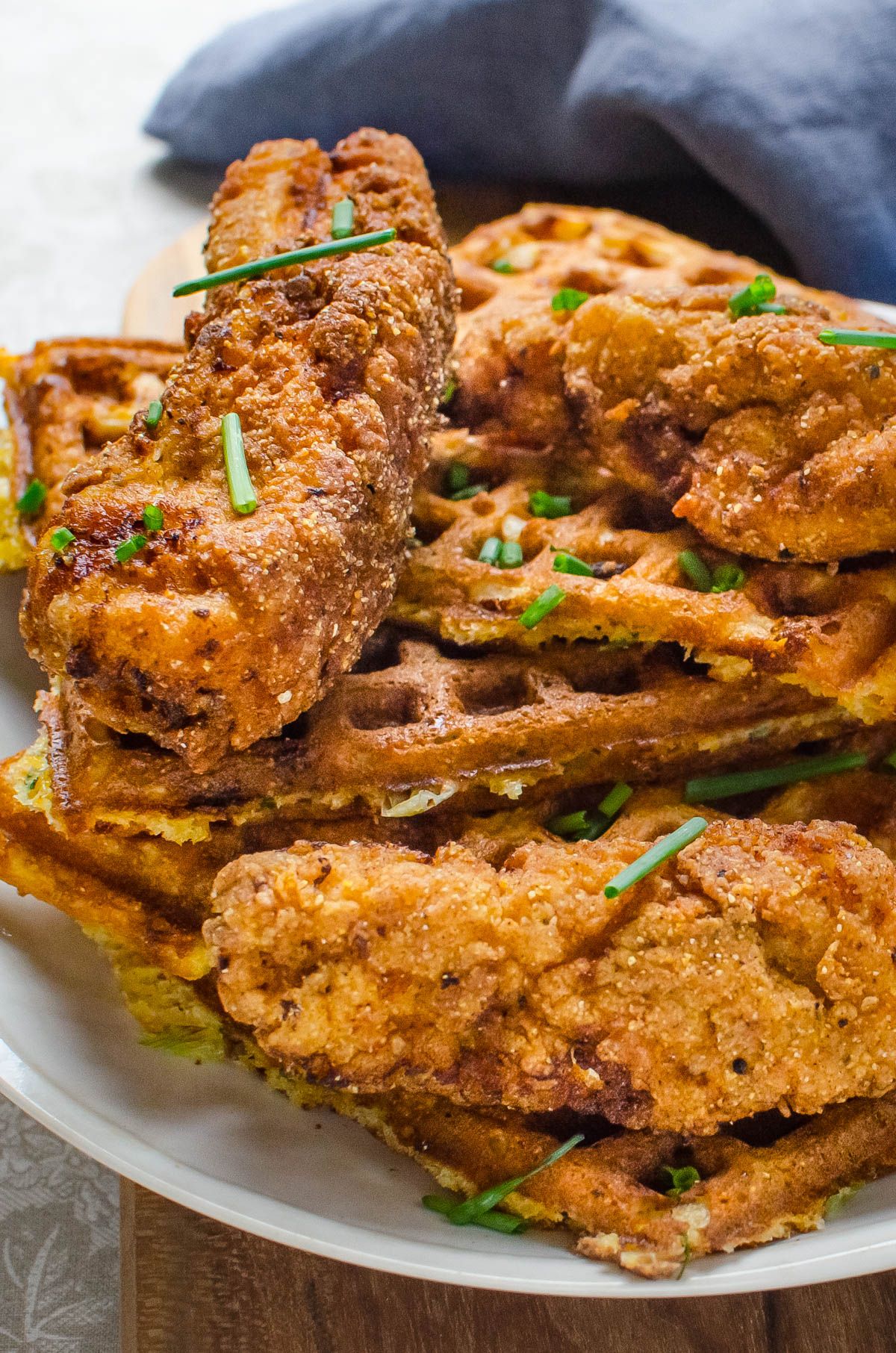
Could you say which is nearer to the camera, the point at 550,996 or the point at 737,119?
the point at 550,996

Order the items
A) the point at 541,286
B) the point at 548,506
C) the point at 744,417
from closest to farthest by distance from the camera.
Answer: the point at 744,417 < the point at 548,506 < the point at 541,286

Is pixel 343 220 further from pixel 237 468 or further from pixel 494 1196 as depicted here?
pixel 494 1196

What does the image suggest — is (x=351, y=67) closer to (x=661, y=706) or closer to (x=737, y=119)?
(x=737, y=119)

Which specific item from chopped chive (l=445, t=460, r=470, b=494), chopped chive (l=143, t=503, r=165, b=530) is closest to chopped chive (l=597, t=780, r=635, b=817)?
chopped chive (l=445, t=460, r=470, b=494)

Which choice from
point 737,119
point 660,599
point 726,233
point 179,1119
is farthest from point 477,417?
point 726,233

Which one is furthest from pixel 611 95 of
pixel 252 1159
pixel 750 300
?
pixel 252 1159

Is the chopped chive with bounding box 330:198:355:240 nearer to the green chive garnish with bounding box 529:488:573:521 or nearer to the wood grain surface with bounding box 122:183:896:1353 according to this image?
the green chive garnish with bounding box 529:488:573:521

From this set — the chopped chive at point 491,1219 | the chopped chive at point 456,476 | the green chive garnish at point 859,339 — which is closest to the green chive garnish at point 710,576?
the green chive garnish at point 859,339
